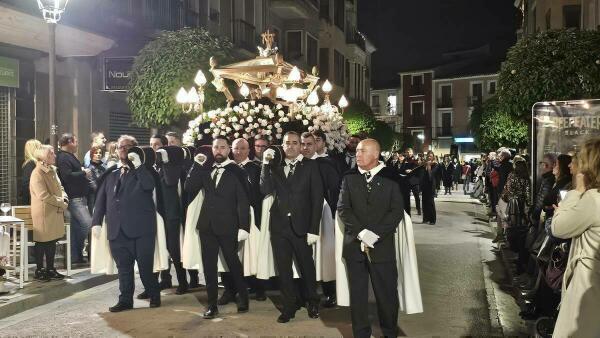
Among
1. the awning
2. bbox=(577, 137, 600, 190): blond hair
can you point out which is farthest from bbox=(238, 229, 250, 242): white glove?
the awning

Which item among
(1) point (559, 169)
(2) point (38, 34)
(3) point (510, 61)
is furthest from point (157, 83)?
(1) point (559, 169)

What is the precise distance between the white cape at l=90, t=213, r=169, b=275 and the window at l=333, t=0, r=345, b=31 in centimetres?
3025

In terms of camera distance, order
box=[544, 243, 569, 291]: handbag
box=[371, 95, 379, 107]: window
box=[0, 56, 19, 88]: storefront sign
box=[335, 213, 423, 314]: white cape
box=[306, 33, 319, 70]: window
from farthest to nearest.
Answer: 1. box=[371, 95, 379, 107]: window
2. box=[306, 33, 319, 70]: window
3. box=[0, 56, 19, 88]: storefront sign
4. box=[335, 213, 423, 314]: white cape
5. box=[544, 243, 569, 291]: handbag

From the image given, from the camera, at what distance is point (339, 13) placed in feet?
124

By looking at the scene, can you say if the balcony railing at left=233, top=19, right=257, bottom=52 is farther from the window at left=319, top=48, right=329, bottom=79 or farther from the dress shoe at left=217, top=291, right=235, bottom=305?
the dress shoe at left=217, top=291, right=235, bottom=305

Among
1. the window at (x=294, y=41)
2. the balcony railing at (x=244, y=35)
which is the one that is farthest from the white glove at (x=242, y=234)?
the window at (x=294, y=41)

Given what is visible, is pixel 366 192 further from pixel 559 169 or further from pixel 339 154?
pixel 339 154

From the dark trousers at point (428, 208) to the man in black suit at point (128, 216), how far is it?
35.6ft

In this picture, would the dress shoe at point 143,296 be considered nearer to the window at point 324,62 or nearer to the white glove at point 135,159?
the white glove at point 135,159

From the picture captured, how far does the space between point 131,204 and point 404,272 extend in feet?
10.5

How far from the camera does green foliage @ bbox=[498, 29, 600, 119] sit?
1140 centimetres

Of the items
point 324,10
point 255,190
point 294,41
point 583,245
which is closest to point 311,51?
point 294,41

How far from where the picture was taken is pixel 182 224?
8508 millimetres

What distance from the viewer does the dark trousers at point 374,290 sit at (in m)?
5.86
